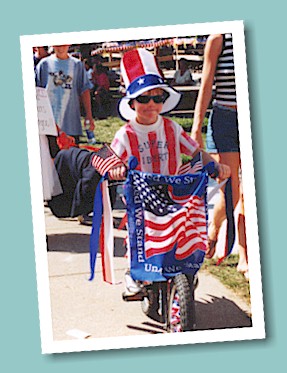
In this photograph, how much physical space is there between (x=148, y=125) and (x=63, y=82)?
1.43 feet

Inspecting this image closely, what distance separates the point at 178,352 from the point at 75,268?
0.62 metres

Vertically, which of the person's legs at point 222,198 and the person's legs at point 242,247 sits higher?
the person's legs at point 222,198

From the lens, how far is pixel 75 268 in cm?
460

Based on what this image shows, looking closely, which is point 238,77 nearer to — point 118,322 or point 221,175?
point 221,175

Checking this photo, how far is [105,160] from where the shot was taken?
4555 millimetres

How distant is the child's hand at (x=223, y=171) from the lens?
180 inches

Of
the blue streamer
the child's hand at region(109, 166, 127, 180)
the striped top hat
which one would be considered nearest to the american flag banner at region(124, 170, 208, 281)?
the child's hand at region(109, 166, 127, 180)

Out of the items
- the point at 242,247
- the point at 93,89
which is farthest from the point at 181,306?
the point at 93,89

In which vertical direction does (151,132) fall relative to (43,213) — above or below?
above

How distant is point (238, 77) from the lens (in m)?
4.54

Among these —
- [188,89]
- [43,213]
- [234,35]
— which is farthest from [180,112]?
[43,213]

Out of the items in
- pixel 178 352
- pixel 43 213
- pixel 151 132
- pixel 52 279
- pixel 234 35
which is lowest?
pixel 178 352

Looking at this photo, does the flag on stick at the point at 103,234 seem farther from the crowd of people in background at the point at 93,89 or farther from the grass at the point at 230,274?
the grass at the point at 230,274

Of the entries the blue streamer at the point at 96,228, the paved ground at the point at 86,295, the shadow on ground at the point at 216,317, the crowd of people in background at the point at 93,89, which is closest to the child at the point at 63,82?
the crowd of people in background at the point at 93,89
